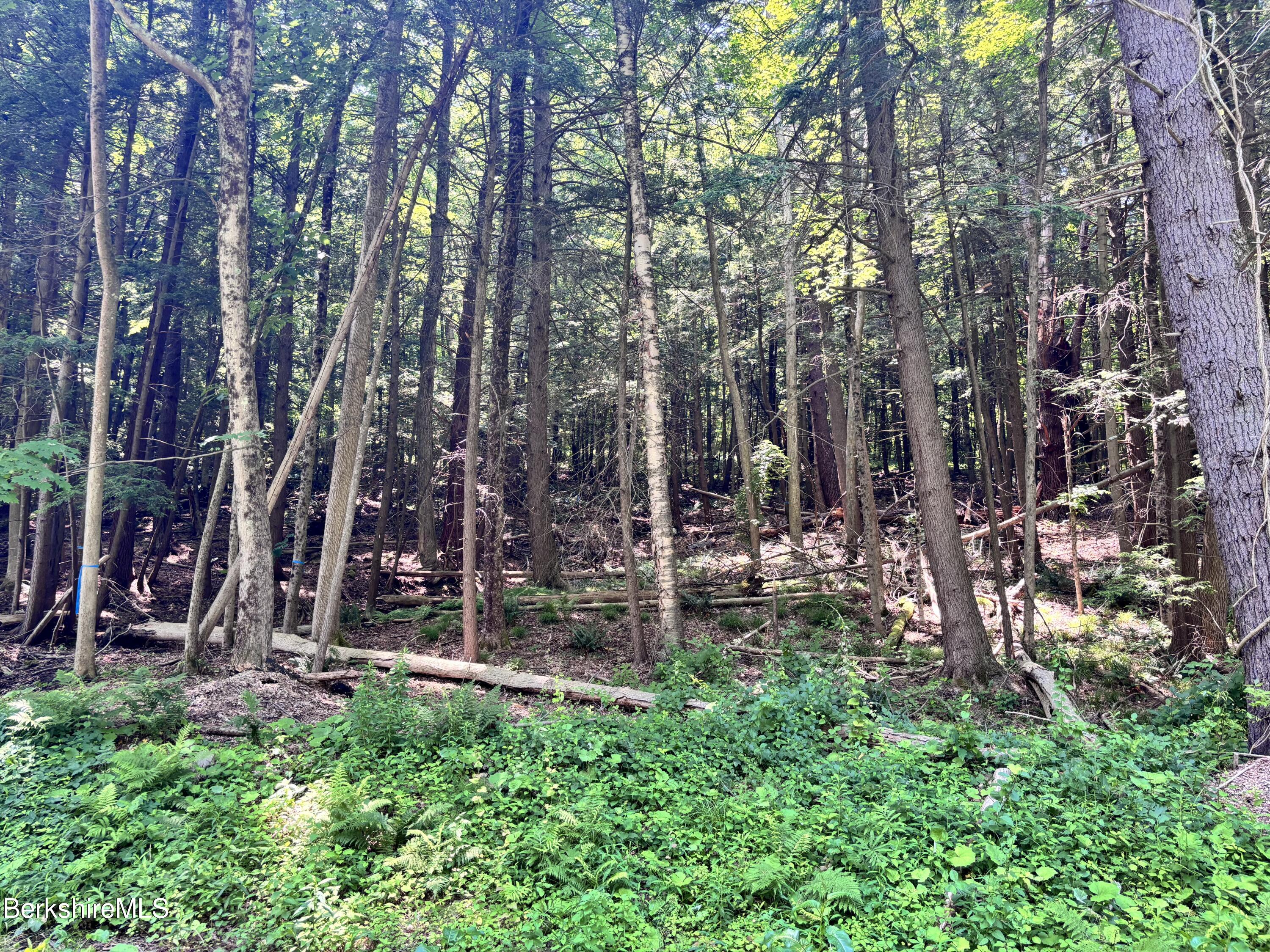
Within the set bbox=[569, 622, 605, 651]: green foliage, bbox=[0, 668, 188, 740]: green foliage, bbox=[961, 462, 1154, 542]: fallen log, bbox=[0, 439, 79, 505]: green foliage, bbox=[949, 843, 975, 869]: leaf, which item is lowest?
bbox=[569, 622, 605, 651]: green foliage

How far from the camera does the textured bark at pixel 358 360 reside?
9070mm

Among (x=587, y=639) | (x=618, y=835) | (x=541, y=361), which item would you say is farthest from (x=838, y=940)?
(x=541, y=361)

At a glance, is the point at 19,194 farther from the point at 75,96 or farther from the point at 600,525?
the point at 600,525

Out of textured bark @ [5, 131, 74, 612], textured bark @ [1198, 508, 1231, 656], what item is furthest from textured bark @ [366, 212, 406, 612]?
textured bark @ [1198, 508, 1231, 656]

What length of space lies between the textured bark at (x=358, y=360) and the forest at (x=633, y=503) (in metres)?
0.08

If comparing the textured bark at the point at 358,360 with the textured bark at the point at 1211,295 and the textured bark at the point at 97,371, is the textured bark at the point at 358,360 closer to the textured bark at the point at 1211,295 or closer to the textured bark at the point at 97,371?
the textured bark at the point at 97,371

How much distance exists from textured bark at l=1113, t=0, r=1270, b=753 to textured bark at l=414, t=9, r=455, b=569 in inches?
326

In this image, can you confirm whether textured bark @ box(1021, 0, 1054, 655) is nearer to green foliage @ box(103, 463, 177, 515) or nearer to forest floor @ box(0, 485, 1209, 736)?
forest floor @ box(0, 485, 1209, 736)

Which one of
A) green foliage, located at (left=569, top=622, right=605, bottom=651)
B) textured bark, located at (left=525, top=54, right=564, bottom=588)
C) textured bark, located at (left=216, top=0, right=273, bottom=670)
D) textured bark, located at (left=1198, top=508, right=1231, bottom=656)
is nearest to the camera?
textured bark, located at (left=216, top=0, right=273, bottom=670)

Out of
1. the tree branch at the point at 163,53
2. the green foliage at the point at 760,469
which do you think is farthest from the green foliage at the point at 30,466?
the green foliage at the point at 760,469

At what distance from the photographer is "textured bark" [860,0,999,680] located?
7.95 meters

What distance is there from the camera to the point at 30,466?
604cm

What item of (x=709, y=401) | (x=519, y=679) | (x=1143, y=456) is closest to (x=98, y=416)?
(x=519, y=679)

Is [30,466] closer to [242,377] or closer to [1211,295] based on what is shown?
[242,377]
